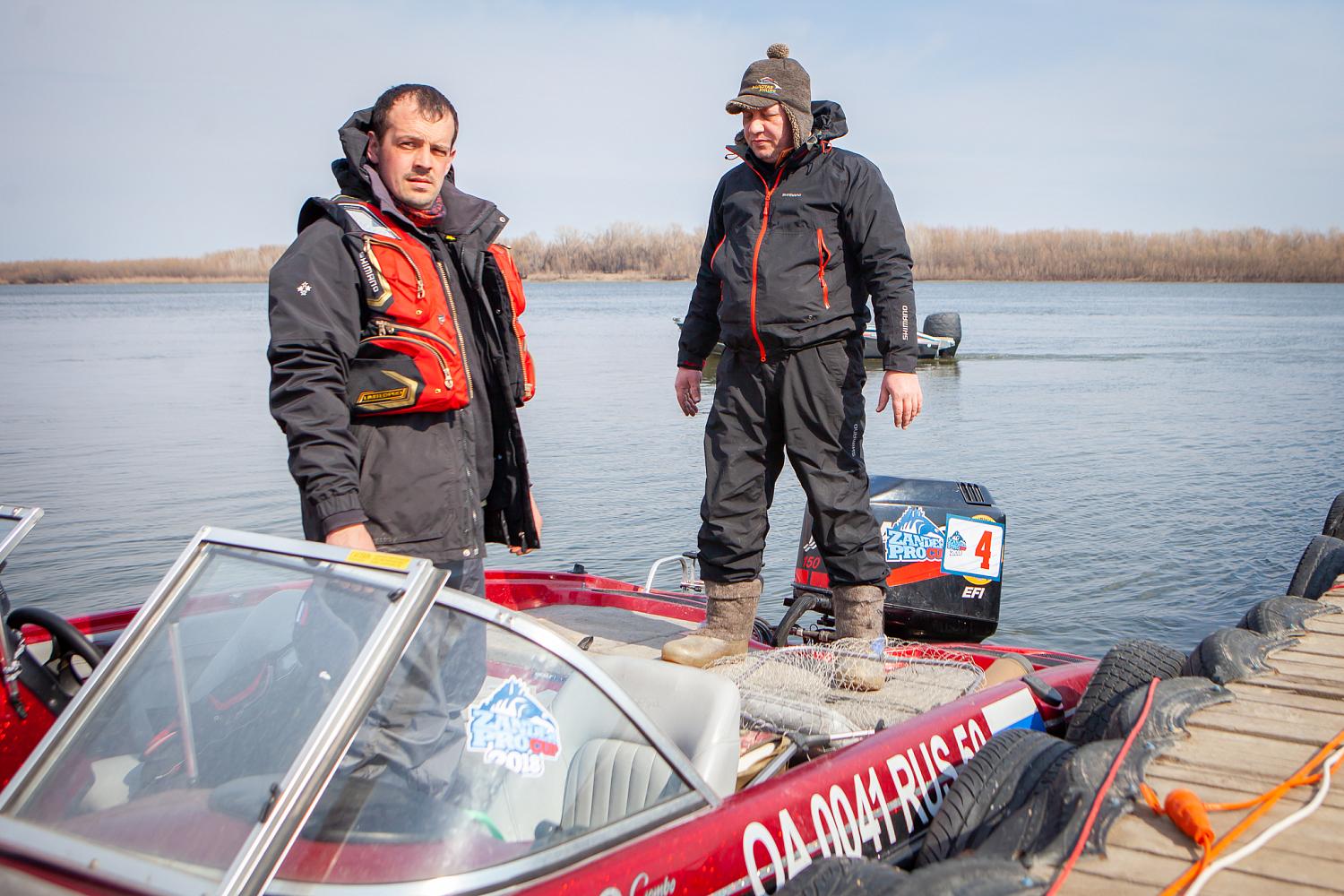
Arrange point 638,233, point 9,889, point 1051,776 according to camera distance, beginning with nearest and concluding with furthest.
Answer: point 9,889
point 1051,776
point 638,233

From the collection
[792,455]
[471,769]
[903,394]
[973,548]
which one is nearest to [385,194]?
[471,769]

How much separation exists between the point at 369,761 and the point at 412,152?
1514 mm

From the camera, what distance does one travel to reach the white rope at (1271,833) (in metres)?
2.44

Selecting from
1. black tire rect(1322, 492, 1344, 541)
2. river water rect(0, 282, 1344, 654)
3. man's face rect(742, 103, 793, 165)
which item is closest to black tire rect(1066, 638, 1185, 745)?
man's face rect(742, 103, 793, 165)

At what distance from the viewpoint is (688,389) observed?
4891 millimetres

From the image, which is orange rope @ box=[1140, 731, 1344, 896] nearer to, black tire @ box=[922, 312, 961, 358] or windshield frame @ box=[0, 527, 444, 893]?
windshield frame @ box=[0, 527, 444, 893]

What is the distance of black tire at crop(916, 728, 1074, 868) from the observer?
9.87 ft

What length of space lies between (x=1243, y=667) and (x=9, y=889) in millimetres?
3528

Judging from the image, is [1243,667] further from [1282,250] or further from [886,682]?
[1282,250]

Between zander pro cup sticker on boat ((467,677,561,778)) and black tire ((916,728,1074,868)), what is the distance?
122 centimetres

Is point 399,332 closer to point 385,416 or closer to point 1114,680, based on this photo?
point 385,416

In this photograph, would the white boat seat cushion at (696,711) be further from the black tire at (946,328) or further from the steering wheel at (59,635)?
the black tire at (946,328)

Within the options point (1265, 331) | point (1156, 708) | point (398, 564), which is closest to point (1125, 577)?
point (1156, 708)

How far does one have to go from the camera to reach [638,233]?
71312 mm
